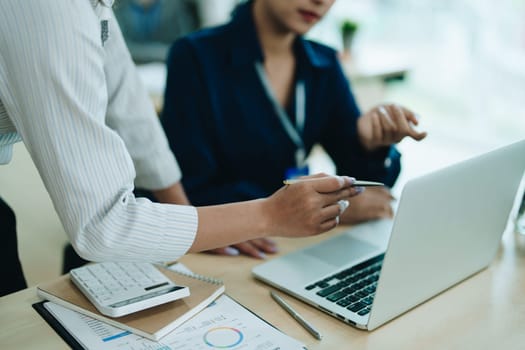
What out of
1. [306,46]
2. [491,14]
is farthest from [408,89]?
[306,46]

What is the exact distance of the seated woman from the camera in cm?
130

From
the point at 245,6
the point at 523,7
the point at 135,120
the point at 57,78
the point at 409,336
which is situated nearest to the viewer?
the point at 57,78

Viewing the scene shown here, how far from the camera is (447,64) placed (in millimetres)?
3670

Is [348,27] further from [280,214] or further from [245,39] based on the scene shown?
[280,214]

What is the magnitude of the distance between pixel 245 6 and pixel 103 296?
866 mm

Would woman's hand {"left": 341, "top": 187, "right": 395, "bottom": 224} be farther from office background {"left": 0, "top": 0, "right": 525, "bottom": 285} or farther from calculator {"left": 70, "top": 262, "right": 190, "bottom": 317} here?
office background {"left": 0, "top": 0, "right": 525, "bottom": 285}

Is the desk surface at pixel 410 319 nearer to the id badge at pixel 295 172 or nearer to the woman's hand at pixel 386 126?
the woman's hand at pixel 386 126

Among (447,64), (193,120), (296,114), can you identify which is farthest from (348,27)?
(193,120)

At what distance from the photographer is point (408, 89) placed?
4.05 meters

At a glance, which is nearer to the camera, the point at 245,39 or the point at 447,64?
the point at 245,39

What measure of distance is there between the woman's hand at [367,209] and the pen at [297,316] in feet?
1.15

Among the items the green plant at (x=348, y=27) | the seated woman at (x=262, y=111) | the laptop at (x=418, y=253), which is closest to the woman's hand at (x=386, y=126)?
the seated woman at (x=262, y=111)

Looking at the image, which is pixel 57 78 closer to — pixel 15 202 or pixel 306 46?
pixel 15 202

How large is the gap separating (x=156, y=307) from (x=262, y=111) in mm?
708
